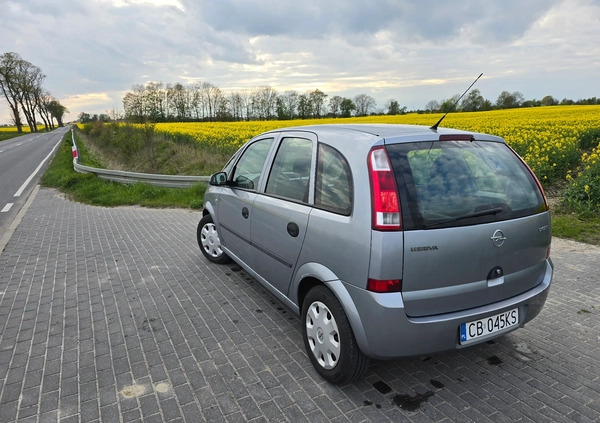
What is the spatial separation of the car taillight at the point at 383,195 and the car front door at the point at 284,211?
2.10 feet

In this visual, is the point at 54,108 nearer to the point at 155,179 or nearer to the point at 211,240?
the point at 155,179

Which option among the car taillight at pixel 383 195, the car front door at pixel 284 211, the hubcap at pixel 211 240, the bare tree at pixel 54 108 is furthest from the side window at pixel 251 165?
the bare tree at pixel 54 108

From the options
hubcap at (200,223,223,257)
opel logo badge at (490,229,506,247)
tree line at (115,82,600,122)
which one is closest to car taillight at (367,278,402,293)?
opel logo badge at (490,229,506,247)

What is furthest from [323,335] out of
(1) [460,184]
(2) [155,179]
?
(2) [155,179]

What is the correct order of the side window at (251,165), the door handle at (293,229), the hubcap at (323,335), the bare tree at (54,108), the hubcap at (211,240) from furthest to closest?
the bare tree at (54,108) < the hubcap at (211,240) < the side window at (251,165) < the door handle at (293,229) < the hubcap at (323,335)

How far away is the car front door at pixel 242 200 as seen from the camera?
12.5 feet

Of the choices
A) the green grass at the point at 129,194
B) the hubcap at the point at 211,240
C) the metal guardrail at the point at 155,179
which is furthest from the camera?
the metal guardrail at the point at 155,179

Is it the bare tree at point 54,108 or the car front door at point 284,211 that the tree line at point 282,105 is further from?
the car front door at point 284,211

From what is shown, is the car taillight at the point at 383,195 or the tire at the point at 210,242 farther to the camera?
the tire at the point at 210,242

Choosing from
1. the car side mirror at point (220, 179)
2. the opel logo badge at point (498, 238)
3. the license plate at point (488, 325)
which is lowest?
the license plate at point (488, 325)

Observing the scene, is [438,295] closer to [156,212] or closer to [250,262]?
[250,262]

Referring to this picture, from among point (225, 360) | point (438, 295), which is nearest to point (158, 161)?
point (225, 360)

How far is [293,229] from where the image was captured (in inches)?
117

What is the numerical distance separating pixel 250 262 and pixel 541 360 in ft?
8.46
